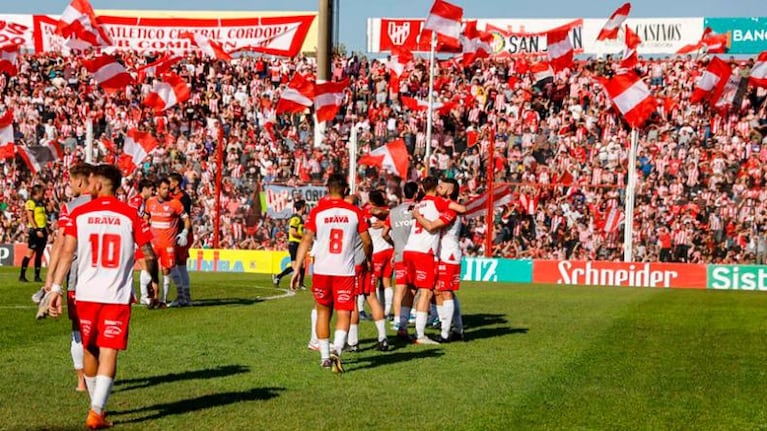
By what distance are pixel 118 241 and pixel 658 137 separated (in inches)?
1100

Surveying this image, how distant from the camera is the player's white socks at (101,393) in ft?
27.6

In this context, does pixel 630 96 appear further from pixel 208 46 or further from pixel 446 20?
pixel 208 46

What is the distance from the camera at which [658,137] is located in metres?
34.5

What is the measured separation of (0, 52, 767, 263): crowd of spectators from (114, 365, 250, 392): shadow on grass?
19.5 meters

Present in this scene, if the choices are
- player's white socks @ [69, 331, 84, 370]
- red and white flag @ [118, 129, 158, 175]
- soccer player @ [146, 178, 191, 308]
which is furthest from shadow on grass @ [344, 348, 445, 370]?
red and white flag @ [118, 129, 158, 175]

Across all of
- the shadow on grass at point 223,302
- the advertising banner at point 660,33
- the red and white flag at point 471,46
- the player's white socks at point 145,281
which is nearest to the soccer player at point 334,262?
the player's white socks at point 145,281

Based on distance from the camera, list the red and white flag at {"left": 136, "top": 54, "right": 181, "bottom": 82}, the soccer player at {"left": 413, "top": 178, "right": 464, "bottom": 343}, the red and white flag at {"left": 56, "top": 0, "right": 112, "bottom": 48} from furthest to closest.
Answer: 1. the red and white flag at {"left": 136, "top": 54, "right": 181, "bottom": 82}
2. the red and white flag at {"left": 56, "top": 0, "right": 112, "bottom": 48}
3. the soccer player at {"left": 413, "top": 178, "right": 464, "bottom": 343}

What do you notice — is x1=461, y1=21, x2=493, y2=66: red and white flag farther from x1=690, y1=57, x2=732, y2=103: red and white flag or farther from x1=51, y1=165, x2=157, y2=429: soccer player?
x1=51, y1=165, x2=157, y2=429: soccer player

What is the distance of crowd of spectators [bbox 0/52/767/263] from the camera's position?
30.1m

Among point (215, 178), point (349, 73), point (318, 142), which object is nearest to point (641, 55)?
point (349, 73)

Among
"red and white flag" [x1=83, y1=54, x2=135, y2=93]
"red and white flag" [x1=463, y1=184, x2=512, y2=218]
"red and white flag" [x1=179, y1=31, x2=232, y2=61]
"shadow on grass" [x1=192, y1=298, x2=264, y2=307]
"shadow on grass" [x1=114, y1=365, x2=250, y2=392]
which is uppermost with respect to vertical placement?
"red and white flag" [x1=179, y1=31, x2=232, y2=61]

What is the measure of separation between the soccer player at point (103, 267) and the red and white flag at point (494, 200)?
22.6 m

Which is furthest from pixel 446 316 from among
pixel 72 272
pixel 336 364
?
pixel 72 272

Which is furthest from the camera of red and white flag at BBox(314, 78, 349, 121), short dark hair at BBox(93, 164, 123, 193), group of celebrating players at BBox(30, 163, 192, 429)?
red and white flag at BBox(314, 78, 349, 121)
